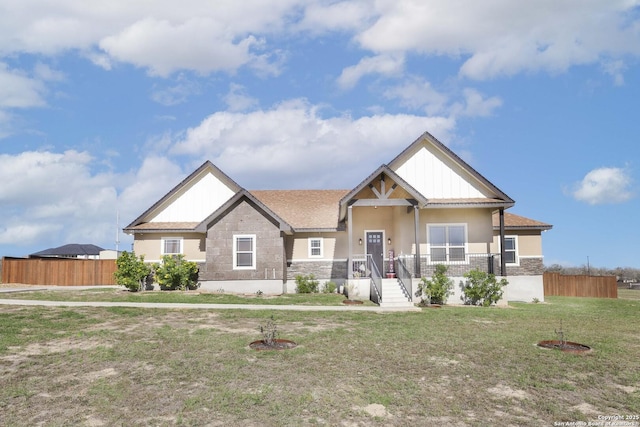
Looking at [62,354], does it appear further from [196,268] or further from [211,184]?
[211,184]

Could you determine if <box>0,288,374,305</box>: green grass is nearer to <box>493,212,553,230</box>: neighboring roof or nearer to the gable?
the gable

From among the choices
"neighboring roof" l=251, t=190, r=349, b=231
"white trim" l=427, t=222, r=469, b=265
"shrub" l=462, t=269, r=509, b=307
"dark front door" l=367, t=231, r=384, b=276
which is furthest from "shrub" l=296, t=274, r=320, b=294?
"shrub" l=462, t=269, r=509, b=307

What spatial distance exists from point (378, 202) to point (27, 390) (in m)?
16.7

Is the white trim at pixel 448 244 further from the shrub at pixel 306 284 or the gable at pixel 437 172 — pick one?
the shrub at pixel 306 284

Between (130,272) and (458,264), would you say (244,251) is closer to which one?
(130,272)

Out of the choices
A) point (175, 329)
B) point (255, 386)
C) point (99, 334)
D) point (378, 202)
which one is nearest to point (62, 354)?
point (99, 334)

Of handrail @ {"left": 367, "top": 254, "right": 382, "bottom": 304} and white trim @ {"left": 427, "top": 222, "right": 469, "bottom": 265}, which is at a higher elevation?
white trim @ {"left": 427, "top": 222, "right": 469, "bottom": 265}

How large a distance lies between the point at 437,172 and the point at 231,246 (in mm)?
11912

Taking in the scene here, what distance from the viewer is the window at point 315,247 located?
2680cm

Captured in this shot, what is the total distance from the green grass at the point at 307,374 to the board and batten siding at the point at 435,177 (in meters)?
10.5

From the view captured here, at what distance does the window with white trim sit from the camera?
26797 mm

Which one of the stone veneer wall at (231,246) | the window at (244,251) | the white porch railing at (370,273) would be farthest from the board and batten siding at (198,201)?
the white porch railing at (370,273)

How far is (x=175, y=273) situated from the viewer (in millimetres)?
24984

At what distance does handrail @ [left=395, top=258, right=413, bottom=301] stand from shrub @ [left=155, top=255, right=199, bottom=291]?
1145 centimetres
